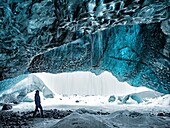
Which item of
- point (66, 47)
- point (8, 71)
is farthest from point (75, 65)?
point (8, 71)

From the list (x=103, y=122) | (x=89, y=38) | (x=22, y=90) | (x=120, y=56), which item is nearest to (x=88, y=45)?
(x=89, y=38)

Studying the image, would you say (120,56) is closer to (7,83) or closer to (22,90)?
(22,90)

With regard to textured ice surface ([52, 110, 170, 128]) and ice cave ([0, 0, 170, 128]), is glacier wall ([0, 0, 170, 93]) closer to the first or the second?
ice cave ([0, 0, 170, 128])

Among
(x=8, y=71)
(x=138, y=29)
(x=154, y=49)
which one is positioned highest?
(x=138, y=29)

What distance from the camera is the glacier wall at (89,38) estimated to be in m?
8.76

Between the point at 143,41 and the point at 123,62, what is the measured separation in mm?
4137

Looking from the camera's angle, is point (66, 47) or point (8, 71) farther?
point (66, 47)

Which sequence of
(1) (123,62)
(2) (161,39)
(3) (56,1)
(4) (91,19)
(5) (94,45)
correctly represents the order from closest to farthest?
(3) (56,1) → (4) (91,19) → (2) (161,39) → (5) (94,45) → (1) (123,62)

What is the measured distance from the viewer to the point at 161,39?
14.7 metres

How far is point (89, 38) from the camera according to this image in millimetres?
17594

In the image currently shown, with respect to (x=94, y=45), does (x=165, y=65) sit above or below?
below

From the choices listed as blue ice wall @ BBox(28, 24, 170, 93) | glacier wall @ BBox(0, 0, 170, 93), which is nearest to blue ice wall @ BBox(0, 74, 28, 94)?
blue ice wall @ BBox(28, 24, 170, 93)

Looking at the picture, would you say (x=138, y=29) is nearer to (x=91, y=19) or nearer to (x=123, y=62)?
(x=123, y=62)

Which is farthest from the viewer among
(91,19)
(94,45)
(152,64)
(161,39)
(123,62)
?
(123,62)
